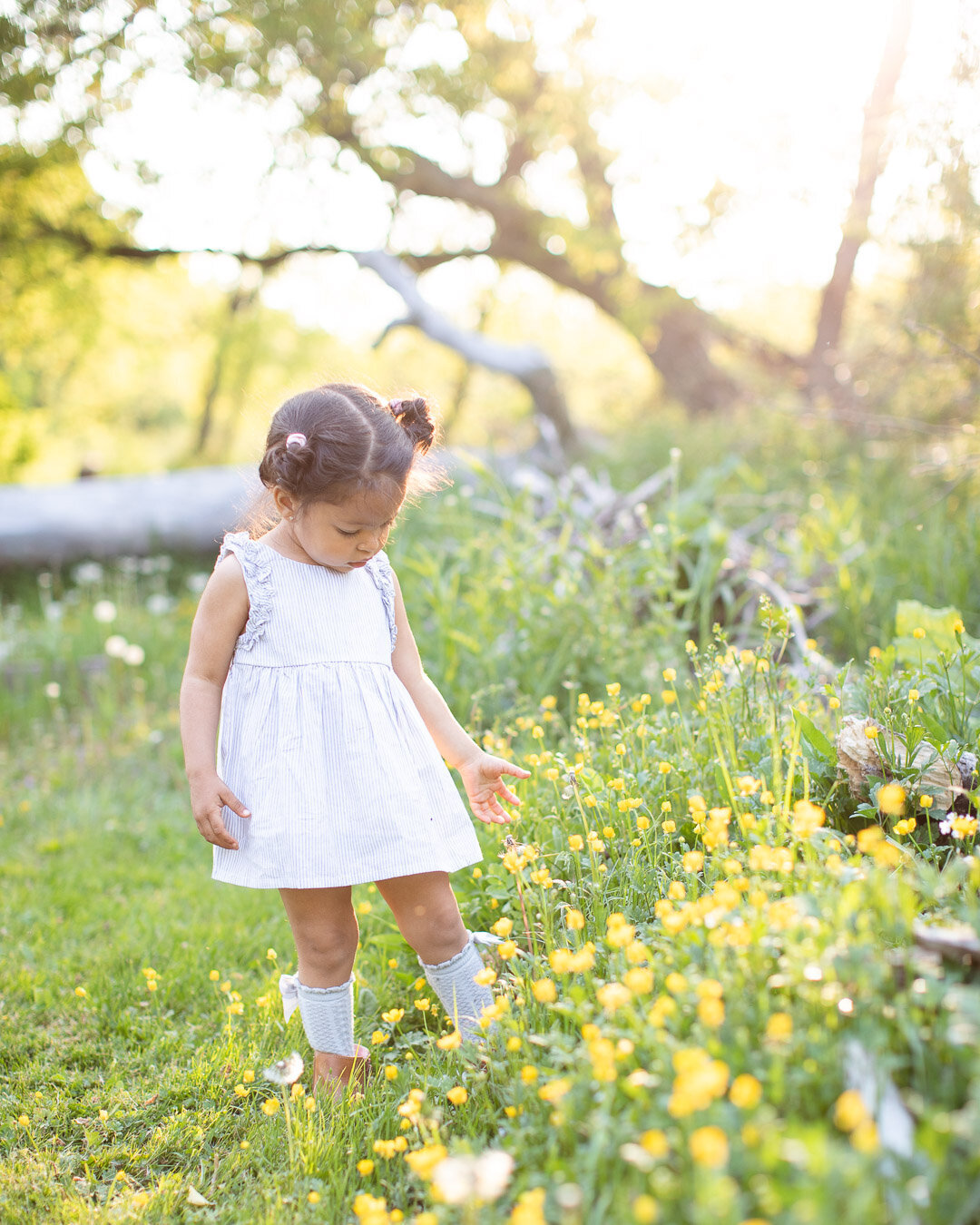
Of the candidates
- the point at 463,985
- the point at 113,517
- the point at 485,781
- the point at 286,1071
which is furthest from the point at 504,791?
the point at 113,517

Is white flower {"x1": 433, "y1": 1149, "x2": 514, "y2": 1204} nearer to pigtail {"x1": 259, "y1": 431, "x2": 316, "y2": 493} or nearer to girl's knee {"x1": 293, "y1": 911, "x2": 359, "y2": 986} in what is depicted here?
girl's knee {"x1": 293, "y1": 911, "x2": 359, "y2": 986}

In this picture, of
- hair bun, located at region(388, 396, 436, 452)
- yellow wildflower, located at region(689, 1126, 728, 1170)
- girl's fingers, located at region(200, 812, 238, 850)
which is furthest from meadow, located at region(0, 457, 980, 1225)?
hair bun, located at region(388, 396, 436, 452)

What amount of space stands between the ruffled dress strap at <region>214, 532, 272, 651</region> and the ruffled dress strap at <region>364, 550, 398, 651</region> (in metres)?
0.28

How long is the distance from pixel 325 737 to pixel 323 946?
1.60 feet

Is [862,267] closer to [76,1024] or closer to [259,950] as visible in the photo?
[259,950]

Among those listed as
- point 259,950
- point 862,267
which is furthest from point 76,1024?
point 862,267

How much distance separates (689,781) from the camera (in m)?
2.45

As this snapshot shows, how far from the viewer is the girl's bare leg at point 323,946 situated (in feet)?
6.99

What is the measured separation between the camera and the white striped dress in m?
2.03

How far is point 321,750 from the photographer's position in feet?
6.87

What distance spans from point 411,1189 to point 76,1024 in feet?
4.14

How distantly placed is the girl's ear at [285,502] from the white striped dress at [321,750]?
0.31 feet

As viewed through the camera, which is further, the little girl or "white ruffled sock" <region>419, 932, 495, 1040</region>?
"white ruffled sock" <region>419, 932, 495, 1040</region>

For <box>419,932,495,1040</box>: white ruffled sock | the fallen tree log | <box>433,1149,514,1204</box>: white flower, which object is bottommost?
the fallen tree log
